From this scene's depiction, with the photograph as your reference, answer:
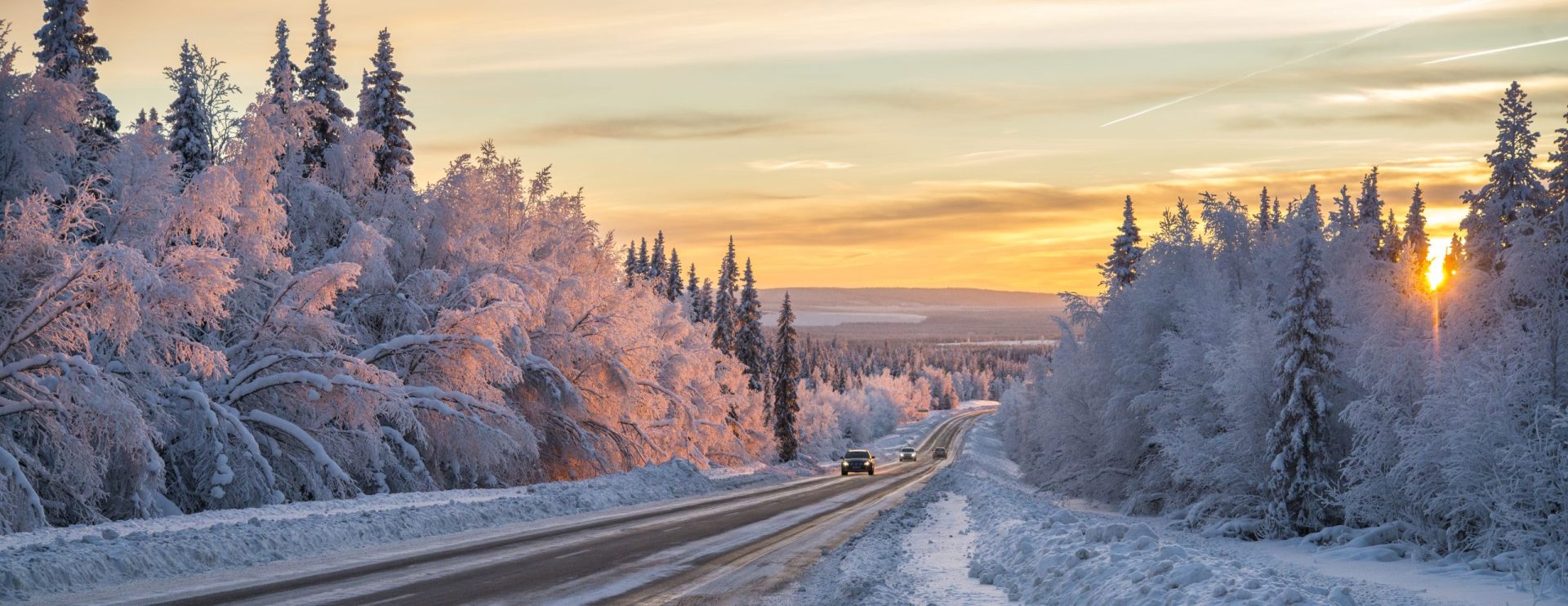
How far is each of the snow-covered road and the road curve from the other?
1.2 inches

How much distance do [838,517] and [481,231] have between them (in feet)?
61.8

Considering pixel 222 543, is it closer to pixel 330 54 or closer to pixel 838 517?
pixel 838 517

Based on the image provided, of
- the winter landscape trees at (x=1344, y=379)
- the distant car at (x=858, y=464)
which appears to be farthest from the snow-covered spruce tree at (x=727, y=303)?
the winter landscape trees at (x=1344, y=379)

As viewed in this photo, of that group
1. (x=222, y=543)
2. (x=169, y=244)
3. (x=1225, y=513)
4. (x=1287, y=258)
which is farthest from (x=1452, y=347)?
(x=169, y=244)

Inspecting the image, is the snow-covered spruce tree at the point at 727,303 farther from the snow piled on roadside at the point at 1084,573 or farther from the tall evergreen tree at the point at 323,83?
the snow piled on roadside at the point at 1084,573

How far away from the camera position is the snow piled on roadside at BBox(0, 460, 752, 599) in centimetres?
1163

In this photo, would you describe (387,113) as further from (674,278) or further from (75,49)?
(674,278)

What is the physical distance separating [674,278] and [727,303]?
789cm

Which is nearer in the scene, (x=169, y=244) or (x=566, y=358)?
(x=169, y=244)

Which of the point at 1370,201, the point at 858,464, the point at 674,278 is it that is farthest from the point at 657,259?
the point at 1370,201

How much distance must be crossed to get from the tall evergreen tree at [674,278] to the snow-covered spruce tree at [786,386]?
31.9ft

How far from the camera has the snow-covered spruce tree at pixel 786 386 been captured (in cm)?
7481

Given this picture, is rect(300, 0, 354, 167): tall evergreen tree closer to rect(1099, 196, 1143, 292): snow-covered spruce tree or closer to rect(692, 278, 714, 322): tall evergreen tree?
rect(1099, 196, 1143, 292): snow-covered spruce tree

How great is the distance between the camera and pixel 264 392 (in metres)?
27.0
